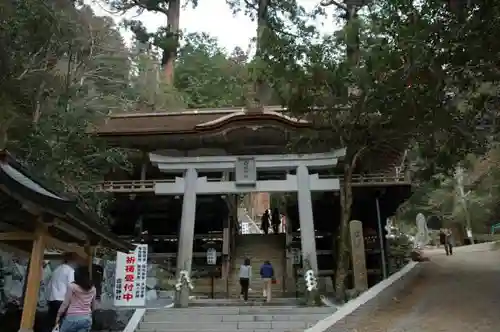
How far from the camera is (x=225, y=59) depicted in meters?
38.8

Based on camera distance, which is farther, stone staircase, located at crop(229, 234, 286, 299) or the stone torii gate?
stone staircase, located at crop(229, 234, 286, 299)

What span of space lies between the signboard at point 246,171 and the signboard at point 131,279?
3.65 m

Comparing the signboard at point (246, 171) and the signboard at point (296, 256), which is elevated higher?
the signboard at point (246, 171)

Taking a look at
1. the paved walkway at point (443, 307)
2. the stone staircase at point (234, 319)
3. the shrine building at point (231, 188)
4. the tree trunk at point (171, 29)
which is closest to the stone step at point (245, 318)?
the stone staircase at point (234, 319)

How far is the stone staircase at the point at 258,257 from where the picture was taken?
1677 centimetres

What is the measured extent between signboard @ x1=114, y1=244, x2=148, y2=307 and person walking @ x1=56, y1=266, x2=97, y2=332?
752 cm

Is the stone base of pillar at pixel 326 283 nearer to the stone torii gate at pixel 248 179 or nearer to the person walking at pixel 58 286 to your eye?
the stone torii gate at pixel 248 179

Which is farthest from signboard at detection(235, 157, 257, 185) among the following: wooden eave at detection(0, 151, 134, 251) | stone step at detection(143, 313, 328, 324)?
wooden eave at detection(0, 151, 134, 251)

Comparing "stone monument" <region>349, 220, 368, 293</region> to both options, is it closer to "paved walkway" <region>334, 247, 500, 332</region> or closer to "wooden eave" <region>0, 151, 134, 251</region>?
"paved walkway" <region>334, 247, 500, 332</region>

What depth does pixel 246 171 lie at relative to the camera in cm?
1495

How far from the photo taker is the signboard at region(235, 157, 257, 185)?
14.8 metres

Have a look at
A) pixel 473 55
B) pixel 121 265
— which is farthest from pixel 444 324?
pixel 121 265

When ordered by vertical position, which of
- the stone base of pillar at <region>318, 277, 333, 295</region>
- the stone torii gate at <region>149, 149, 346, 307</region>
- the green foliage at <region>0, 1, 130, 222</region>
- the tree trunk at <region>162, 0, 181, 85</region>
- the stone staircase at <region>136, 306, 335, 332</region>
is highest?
A: the tree trunk at <region>162, 0, 181, 85</region>

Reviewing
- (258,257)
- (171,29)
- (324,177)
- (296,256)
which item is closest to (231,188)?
(324,177)
